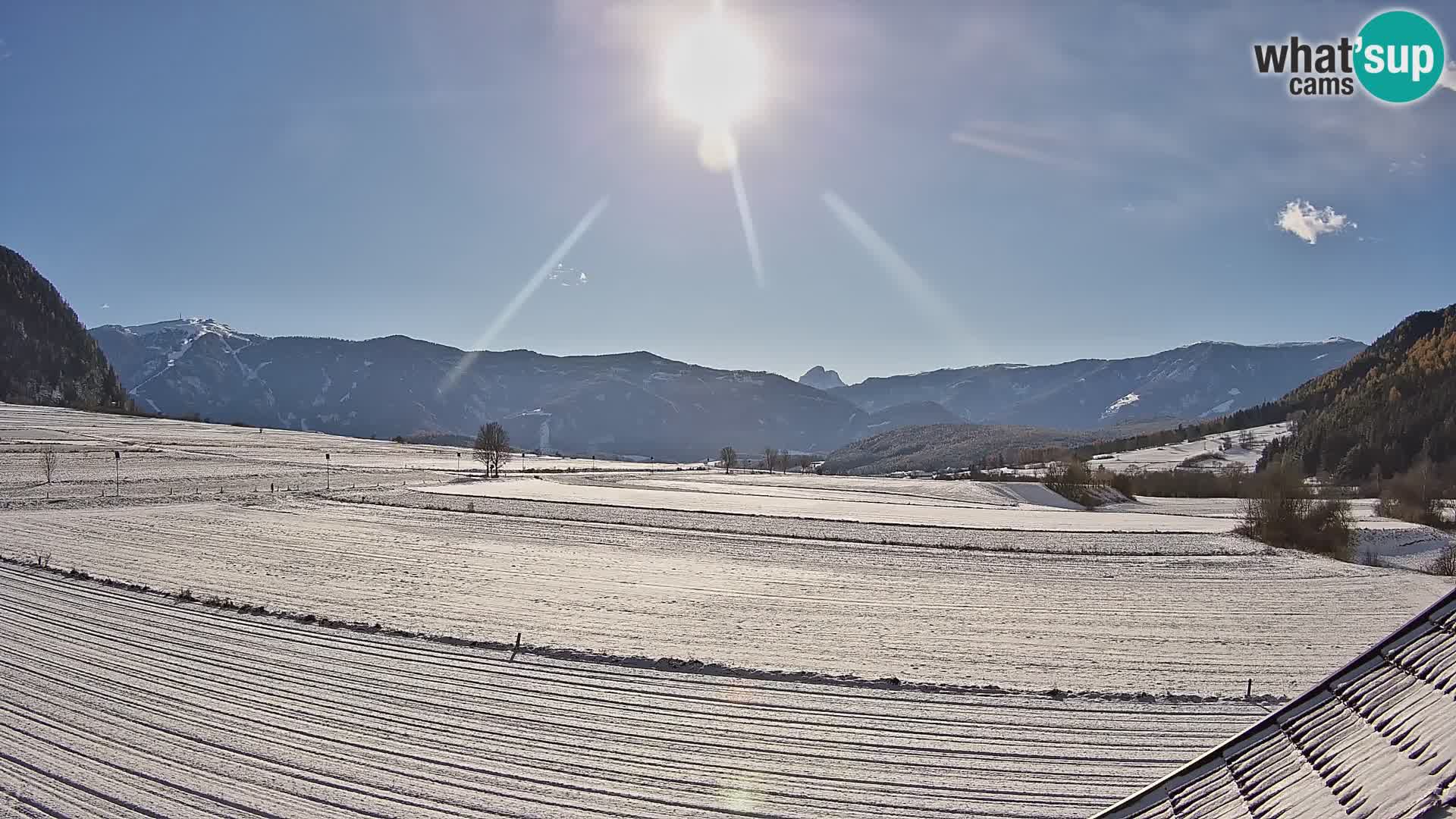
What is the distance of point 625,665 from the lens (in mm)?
15656

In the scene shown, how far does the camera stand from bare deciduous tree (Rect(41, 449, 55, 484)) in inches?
2042

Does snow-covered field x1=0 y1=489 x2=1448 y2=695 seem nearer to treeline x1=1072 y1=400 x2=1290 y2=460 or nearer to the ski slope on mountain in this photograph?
the ski slope on mountain

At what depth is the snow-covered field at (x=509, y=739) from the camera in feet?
32.2

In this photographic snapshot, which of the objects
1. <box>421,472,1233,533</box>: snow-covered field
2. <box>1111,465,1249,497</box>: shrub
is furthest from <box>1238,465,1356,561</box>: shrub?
<box>1111,465,1249,497</box>: shrub

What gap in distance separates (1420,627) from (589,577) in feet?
78.7

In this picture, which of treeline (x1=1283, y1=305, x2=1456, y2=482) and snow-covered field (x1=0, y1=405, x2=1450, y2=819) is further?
treeline (x1=1283, y1=305, x2=1456, y2=482)

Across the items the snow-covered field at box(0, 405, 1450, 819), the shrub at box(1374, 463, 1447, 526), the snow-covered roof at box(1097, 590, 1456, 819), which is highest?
the snow-covered roof at box(1097, 590, 1456, 819)

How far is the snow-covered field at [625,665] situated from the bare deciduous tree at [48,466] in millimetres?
15120

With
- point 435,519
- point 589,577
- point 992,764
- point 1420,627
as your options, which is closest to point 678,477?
point 435,519

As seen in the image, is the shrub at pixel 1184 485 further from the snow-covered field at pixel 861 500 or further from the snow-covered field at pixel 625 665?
the snow-covered field at pixel 625 665

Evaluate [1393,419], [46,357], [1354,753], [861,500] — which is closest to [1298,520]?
[861,500]

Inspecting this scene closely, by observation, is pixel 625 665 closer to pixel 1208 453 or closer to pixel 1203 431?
pixel 1208 453

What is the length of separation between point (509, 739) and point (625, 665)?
4.18 m

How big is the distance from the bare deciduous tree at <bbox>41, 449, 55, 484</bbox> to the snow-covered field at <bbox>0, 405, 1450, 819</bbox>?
1512 centimetres
